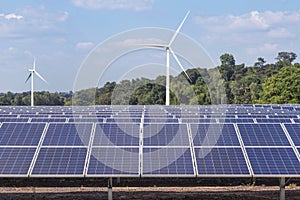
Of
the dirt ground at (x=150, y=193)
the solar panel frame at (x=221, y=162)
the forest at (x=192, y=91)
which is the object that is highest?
the forest at (x=192, y=91)

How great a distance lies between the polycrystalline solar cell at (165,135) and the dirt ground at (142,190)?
380 centimetres

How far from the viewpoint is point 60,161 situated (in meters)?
17.1

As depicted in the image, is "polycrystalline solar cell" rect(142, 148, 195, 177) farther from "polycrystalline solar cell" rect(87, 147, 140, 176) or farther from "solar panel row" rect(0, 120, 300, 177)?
"polycrystalline solar cell" rect(87, 147, 140, 176)

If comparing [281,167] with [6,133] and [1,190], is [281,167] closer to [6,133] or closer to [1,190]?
[6,133]

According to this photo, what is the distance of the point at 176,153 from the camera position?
17672mm

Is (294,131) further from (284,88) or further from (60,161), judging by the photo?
(284,88)

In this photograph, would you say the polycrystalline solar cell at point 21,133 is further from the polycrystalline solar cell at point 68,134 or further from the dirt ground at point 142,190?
the dirt ground at point 142,190

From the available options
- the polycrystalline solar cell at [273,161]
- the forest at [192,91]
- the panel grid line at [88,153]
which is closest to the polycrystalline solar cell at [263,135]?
the polycrystalline solar cell at [273,161]

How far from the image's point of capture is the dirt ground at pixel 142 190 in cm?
2255

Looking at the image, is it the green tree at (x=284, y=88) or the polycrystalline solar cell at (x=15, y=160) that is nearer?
the polycrystalline solar cell at (x=15, y=160)

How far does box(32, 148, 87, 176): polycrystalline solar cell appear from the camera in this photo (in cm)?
1653

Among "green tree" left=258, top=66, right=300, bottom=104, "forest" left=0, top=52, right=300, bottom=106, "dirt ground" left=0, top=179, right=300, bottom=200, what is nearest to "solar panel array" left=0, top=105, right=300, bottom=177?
"dirt ground" left=0, top=179, right=300, bottom=200

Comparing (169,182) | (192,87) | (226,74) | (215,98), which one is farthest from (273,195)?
(226,74)

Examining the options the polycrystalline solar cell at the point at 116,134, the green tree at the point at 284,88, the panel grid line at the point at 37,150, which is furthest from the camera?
the green tree at the point at 284,88
